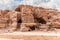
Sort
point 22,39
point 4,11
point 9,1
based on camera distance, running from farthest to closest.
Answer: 1. point 9,1
2. point 4,11
3. point 22,39

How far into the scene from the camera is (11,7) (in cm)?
961

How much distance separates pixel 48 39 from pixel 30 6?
143 inches

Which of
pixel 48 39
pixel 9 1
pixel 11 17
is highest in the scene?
pixel 9 1

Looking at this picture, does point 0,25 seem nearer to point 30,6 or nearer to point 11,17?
point 11,17

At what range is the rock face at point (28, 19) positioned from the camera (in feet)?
26.9

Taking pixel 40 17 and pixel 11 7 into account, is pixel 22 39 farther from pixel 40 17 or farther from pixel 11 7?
pixel 11 7

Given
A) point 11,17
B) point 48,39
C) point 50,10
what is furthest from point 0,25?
point 48,39

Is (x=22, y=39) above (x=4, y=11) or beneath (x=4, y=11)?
beneath

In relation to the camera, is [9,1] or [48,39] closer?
[48,39]

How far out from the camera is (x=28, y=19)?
8508 mm

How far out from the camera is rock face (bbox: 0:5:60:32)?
26.9 ft

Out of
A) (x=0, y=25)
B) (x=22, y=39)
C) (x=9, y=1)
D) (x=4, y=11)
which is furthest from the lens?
(x=9, y=1)

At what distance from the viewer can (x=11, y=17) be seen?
873 cm

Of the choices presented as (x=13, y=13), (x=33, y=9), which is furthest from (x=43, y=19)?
(x=13, y=13)
